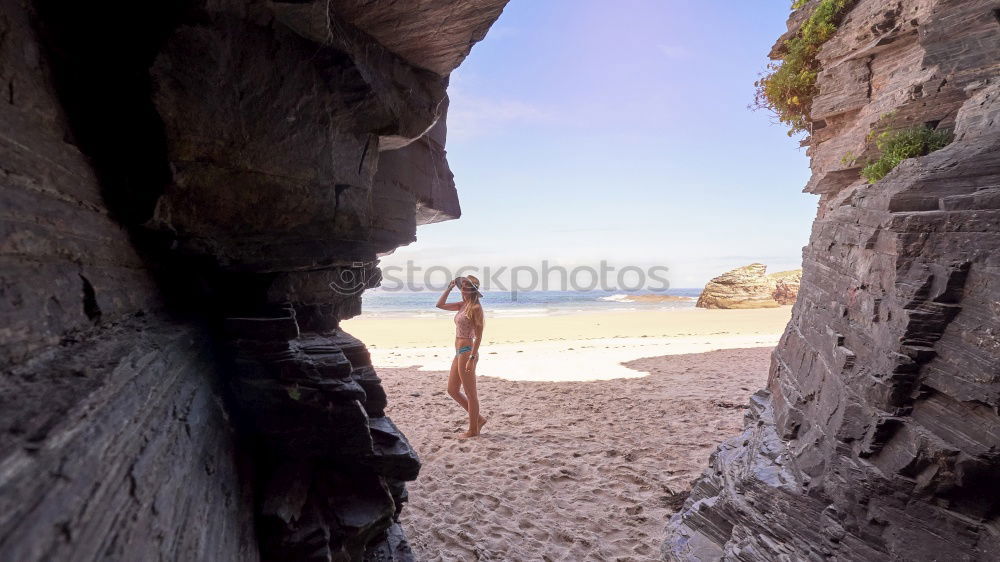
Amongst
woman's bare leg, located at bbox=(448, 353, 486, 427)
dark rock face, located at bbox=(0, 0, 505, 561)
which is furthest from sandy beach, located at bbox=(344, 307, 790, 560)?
dark rock face, located at bbox=(0, 0, 505, 561)

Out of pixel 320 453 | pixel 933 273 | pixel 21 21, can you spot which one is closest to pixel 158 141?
pixel 21 21

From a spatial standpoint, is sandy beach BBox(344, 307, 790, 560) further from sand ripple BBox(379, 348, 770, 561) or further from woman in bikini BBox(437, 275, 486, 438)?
woman in bikini BBox(437, 275, 486, 438)

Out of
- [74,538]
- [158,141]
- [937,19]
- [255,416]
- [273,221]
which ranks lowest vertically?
[255,416]

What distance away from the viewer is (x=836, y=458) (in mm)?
3529

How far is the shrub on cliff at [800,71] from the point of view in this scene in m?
6.32

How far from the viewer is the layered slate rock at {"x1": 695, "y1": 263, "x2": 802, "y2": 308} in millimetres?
42750

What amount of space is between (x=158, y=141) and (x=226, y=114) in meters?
0.39

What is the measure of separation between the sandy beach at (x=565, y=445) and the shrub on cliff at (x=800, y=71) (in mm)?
5569

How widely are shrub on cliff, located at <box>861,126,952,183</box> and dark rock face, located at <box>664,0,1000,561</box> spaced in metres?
0.17

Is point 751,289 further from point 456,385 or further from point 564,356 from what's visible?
point 456,385

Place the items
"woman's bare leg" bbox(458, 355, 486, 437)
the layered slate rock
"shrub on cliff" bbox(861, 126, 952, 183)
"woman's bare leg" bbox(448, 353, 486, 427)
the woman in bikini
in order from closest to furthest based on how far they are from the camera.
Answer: "shrub on cliff" bbox(861, 126, 952, 183) < the woman in bikini < "woman's bare leg" bbox(458, 355, 486, 437) < "woman's bare leg" bbox(448, 353, 486, 427) < the layered slate rock

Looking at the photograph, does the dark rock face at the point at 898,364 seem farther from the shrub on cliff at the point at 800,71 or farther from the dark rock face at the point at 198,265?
the dark rock face at the point at 198,265

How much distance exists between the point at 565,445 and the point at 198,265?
255 inches

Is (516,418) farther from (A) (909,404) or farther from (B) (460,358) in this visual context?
(A) (909,404)
